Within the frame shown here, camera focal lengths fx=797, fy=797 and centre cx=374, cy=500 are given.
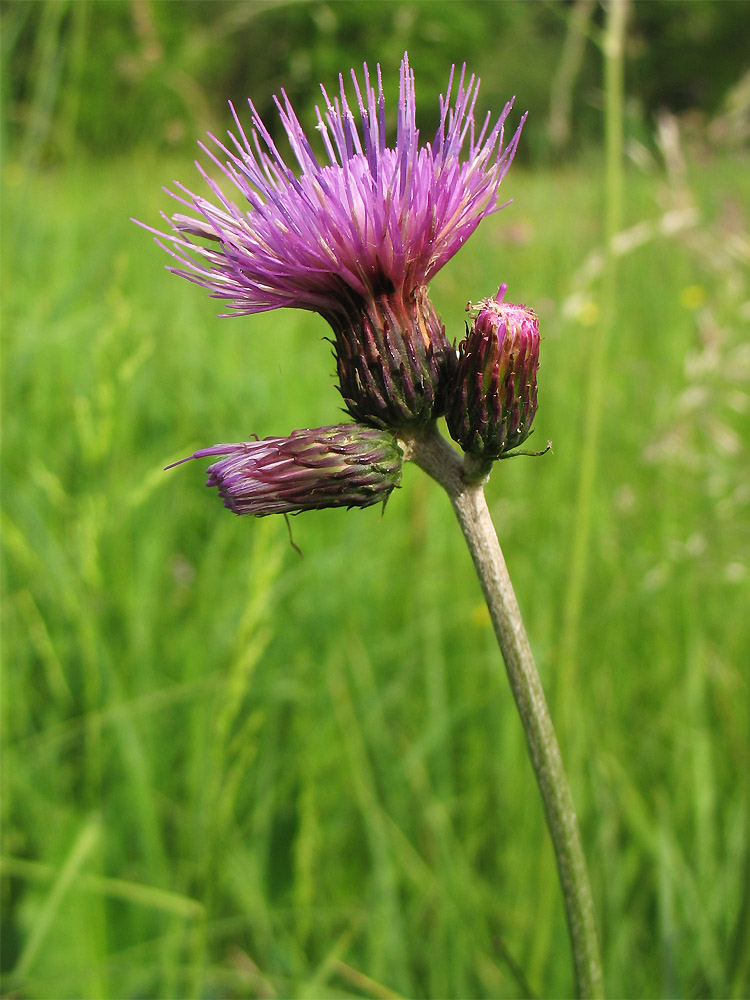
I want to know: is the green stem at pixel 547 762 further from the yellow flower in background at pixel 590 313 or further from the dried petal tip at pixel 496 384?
the yellow flower in background at pixel 590 313

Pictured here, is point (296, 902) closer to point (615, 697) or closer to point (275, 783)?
point (275, 783)

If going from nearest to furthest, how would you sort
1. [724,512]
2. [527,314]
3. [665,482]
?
[527,314]
[724,512]
[665,482]

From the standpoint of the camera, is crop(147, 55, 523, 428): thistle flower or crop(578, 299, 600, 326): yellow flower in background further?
crop(578, 299, 600, 326): yellow flower in background

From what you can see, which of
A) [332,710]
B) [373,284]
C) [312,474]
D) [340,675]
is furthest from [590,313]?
[312,474]

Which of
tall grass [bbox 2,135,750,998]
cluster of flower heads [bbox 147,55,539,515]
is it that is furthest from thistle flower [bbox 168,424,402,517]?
tall grass [bbox 2,135,750,998]

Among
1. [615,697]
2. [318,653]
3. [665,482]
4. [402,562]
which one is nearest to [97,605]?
[318,653]

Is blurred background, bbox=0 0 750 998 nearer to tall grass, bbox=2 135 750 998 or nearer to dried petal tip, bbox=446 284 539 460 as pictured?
tall grass, bbox=2 135 750 998

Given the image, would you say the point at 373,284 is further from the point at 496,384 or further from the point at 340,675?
the point at 340,675
